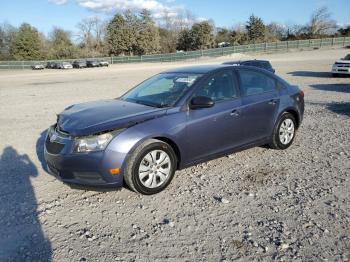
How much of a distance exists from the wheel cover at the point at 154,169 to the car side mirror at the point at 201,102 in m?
0.80

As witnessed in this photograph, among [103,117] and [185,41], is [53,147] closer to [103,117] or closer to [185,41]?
[103,117]

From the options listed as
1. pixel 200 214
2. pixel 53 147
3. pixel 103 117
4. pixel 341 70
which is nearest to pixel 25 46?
pixel 341 70

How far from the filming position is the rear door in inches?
226

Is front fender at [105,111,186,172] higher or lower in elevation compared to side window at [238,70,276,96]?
lower

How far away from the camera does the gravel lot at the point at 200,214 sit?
137 inches

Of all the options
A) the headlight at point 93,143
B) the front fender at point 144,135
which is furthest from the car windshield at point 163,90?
the headlight at point 93,143

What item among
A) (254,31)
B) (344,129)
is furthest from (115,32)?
(344,129)

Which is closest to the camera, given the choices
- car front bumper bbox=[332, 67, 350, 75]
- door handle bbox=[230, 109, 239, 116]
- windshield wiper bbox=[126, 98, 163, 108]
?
windshield wiper bbox=[126, 98, 163, 108]

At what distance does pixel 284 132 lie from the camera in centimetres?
649

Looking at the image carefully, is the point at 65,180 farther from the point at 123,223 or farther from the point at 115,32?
the point at 115,32

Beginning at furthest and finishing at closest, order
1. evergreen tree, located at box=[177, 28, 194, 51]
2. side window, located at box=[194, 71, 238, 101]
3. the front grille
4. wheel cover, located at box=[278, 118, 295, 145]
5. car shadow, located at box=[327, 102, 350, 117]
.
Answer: evergreen tree, located at box=[177, 28, 194, 51] → car shadow, located at box=[327, 102, 350, 117] → wheel cover, located at box=[278, 118, 295, 145] → side window, located at box=[194, 71, 238, 101] → the front grille

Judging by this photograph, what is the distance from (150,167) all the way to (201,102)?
1.15 metres

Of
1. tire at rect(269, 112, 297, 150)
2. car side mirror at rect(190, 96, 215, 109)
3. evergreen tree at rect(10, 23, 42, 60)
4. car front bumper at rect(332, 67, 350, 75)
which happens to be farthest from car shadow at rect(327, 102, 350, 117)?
evergreen tree at rect(10, 23, 42, 60)

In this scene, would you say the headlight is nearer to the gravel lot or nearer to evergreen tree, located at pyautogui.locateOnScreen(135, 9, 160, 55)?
the gravel lot
